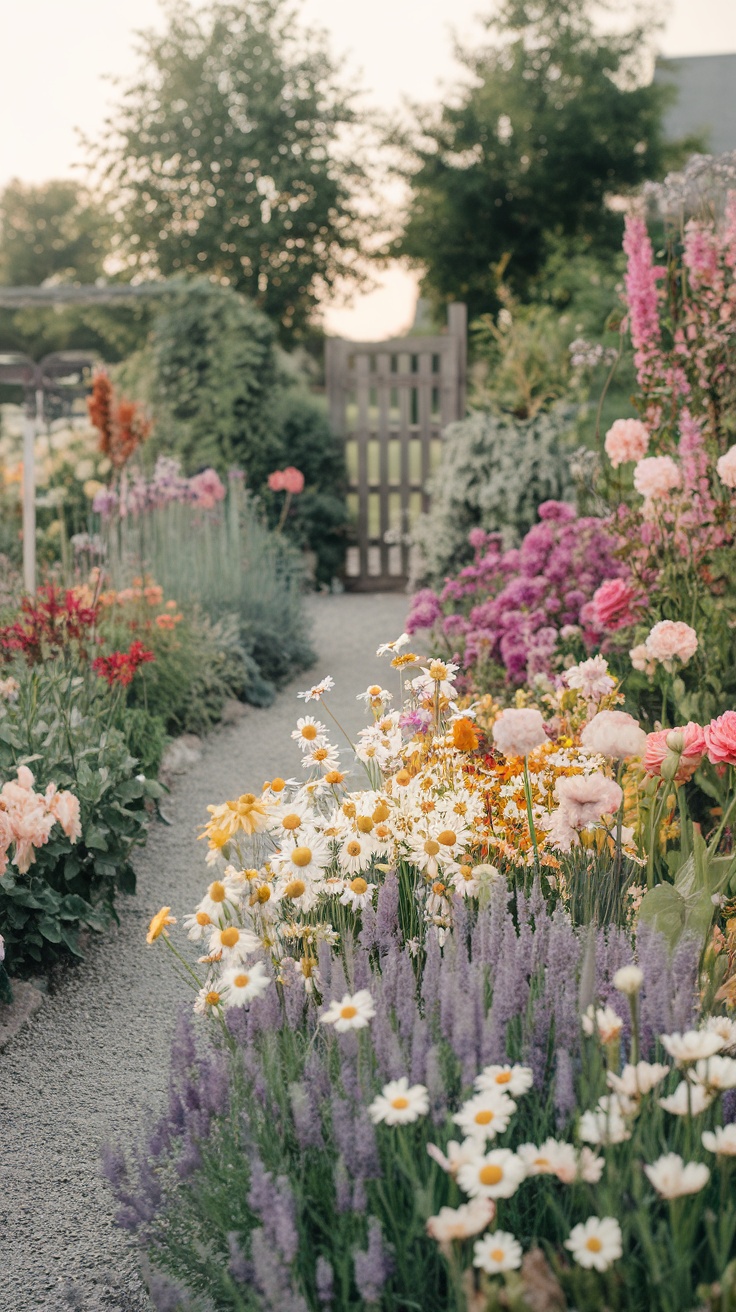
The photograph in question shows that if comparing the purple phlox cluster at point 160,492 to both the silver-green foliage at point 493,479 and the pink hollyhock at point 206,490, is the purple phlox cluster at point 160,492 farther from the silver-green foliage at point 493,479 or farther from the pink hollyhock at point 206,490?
the silver-green foliage at point 493,479

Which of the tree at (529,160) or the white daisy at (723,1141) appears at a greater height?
the tree at (529,160)

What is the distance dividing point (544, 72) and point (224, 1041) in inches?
873

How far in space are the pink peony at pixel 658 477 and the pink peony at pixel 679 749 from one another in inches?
50.1

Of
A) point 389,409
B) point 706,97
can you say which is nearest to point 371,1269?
point 389,409

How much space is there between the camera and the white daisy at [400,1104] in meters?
1.36

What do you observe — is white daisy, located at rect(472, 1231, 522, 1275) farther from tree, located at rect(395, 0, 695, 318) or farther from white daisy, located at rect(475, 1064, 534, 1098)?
tree, located at rect(395, 0, 695, 318)

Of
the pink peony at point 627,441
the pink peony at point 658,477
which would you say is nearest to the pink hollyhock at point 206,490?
the pink peony at point 627,441

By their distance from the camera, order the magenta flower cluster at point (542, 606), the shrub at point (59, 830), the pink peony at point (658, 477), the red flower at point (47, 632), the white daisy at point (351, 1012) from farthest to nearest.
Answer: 1. the magenta flower cluster at point (542, 606)
2. the red flower at point (47, 632)
3. the pink peony at point (658, 477)
4. the shrub at point (59, 830)
5. the white daisy at point (351, 1012)

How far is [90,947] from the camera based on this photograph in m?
3.29

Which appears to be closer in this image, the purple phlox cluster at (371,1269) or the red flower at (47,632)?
the purple phlox cluster at (371,1269)

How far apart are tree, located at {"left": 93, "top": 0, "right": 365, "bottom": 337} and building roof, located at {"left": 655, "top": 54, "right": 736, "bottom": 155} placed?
9395 mm

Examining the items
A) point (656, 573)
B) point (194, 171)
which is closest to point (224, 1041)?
point (656, 573)

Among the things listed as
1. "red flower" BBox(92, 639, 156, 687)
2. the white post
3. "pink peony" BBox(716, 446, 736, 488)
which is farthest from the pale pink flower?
the white post

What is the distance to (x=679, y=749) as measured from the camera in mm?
2020
